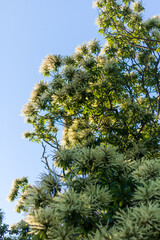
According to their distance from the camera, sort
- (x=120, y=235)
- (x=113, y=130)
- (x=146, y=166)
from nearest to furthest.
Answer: (x=120, y=235) → (x=146, y=166) → (x=113, y=130)

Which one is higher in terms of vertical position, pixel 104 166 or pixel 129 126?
pixel 129 126

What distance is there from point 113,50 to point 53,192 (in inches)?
229

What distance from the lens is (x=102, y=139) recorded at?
581cm

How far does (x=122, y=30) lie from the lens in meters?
8.29

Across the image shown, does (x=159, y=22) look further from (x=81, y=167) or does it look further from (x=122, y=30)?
(x=81, y=167)

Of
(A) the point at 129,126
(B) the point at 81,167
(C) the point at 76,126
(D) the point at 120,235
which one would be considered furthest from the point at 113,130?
(D) the point at 120,235

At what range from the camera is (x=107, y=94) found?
261 inches

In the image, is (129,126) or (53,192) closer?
(53,192)

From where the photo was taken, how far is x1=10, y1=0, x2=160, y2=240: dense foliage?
2861 mm

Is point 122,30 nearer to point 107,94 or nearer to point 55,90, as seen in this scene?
point 107,94

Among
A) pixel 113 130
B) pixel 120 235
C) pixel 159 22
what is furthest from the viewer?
pixel 159 22

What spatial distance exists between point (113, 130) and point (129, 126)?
45 centimetres

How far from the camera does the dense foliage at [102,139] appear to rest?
9.39 ft

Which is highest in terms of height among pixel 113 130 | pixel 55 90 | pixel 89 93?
pixel 55 90
